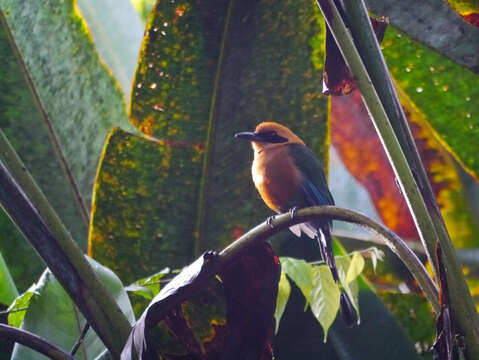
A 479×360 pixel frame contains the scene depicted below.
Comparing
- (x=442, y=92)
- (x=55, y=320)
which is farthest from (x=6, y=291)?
(x=442, y=92)

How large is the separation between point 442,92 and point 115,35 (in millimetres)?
1848

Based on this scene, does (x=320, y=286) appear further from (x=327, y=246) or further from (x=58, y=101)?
(x=58, y=101)

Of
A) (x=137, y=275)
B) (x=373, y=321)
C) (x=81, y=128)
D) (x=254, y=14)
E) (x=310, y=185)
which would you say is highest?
(x=254, y=14)

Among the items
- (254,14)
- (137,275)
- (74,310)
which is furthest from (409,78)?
(74,310)

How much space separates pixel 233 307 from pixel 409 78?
0.88m

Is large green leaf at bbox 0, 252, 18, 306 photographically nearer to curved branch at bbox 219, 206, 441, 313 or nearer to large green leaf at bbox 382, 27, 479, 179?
curved branch at bbox 219, 206, 441, 313

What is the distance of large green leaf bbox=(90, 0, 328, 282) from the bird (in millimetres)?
127

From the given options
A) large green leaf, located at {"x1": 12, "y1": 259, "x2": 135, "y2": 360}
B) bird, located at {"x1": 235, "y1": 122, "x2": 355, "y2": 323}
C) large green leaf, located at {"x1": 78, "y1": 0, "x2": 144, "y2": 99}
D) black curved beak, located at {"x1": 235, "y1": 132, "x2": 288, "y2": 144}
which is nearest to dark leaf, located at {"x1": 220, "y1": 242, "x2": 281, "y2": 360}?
large green leaf, located at {"x1": 12, "y1": 259, "x2": 135, "y2": 360}

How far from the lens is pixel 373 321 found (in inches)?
54.7

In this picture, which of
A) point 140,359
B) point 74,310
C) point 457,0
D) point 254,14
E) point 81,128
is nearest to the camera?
point 140,359

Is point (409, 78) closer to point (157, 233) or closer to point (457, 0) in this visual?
point (457, 0)

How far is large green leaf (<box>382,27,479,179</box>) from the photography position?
1.59 metres

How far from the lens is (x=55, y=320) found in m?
1.26

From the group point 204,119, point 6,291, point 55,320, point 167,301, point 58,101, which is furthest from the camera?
point 58,101
